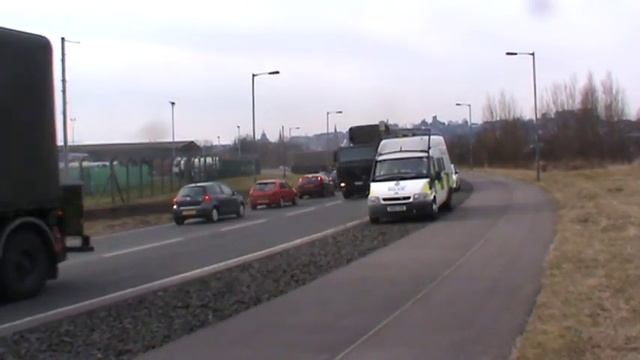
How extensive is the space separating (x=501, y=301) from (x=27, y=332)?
5.42m

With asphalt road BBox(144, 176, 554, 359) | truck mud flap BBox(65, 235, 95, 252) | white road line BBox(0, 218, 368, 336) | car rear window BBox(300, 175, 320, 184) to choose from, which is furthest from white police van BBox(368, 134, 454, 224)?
car rear window BBox(300, 175, 320, 184)

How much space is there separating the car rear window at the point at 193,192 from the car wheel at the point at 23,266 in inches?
759

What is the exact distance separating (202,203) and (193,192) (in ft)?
2.06

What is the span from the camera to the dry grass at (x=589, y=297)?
27.0ft

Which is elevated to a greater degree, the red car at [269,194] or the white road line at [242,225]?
the red car at [269,194]

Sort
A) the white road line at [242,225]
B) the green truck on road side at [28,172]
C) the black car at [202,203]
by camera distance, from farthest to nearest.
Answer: the black car at [202,203]
the white road line at [242,225]
the green truck on road side at [28,172]

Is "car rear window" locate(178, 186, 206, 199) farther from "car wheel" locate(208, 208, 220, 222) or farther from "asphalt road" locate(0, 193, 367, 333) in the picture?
"asphalt road" locate(0, 193, 367, 333)

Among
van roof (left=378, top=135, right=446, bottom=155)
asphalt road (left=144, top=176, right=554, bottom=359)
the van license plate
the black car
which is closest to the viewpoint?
asphalt road (left=144, top=176, right=554, bottom=359)

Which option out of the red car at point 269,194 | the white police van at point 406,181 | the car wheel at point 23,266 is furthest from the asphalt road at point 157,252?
the red car at point 269,194

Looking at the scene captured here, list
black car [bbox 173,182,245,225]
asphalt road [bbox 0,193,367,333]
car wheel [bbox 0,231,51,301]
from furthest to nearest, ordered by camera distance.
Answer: black car [bbox 173,182,245,225]
asphalt road [bbox 0,193,367,333]
car wheel [bbox 0,231,51,301]

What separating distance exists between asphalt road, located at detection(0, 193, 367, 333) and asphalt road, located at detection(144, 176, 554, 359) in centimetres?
300

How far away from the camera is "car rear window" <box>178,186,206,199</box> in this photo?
33312mm

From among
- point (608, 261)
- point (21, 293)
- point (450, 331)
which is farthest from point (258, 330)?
point (608, 261)

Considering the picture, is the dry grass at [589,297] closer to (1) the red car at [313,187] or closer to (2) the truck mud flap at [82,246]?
(2) the truck mud flap at [82,246]
